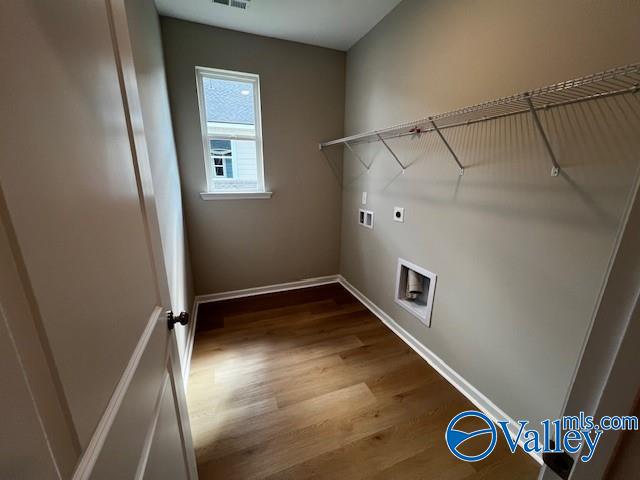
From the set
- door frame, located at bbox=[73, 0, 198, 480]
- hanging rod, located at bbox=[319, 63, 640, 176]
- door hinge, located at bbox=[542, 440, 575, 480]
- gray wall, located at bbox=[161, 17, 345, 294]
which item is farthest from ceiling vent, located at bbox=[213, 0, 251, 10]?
door hinge, located at bbox=[542, 440, 575, 480]

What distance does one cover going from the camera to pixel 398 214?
215 centimetres

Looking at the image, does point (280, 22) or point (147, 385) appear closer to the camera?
point (147, 385)

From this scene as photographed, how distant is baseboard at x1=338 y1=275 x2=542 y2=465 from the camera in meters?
1.46

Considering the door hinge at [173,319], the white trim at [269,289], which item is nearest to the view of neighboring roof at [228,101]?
the white trim at [269,289]

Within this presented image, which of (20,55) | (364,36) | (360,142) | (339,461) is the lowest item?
(339,461)

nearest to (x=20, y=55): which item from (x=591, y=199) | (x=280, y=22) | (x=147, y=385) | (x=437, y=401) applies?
(x=147, y=385)

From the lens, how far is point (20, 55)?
Answer: 12.5 inches

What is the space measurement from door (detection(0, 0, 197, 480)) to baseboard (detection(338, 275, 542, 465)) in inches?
67.4

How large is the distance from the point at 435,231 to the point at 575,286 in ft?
2.61

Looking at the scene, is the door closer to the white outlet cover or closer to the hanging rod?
the hanging rod

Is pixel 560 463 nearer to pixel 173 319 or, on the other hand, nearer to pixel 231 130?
pixel 173 319

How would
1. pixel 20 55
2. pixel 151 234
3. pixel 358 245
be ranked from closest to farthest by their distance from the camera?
pixel 20 55 < pixel 151 234 < pixel 358 245

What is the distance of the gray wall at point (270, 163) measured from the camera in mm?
2299

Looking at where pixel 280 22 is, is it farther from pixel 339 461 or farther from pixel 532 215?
pixel 339 461
